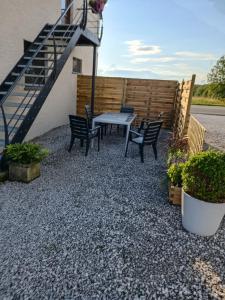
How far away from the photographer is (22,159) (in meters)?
3.68

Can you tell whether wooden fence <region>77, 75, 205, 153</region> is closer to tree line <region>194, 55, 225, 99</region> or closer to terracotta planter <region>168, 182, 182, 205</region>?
terracotta planter <region>168, 182, 182, 205</region>

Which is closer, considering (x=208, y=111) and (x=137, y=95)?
(x=137, y=95)

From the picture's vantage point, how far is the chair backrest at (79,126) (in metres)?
5.04

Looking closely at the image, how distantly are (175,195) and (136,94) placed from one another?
628 cm

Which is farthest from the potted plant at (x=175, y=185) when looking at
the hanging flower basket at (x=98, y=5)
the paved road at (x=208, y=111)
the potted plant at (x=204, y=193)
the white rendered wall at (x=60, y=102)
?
the paved road at (x=208, y=111)

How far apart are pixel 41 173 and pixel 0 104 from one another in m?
1.37

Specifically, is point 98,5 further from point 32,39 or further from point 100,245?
point 100,245

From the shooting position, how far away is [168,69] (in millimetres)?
17297

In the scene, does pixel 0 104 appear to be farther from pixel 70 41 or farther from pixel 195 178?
pixel 195 178

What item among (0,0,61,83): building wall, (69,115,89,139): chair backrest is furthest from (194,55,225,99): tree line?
(69,115,89,139): chair backrest

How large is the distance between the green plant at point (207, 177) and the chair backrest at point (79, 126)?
293 centimetres

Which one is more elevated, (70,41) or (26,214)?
(70,41)

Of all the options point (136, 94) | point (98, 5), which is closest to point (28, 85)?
point (98, 5)

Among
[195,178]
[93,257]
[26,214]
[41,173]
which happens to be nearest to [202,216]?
[195,178]
